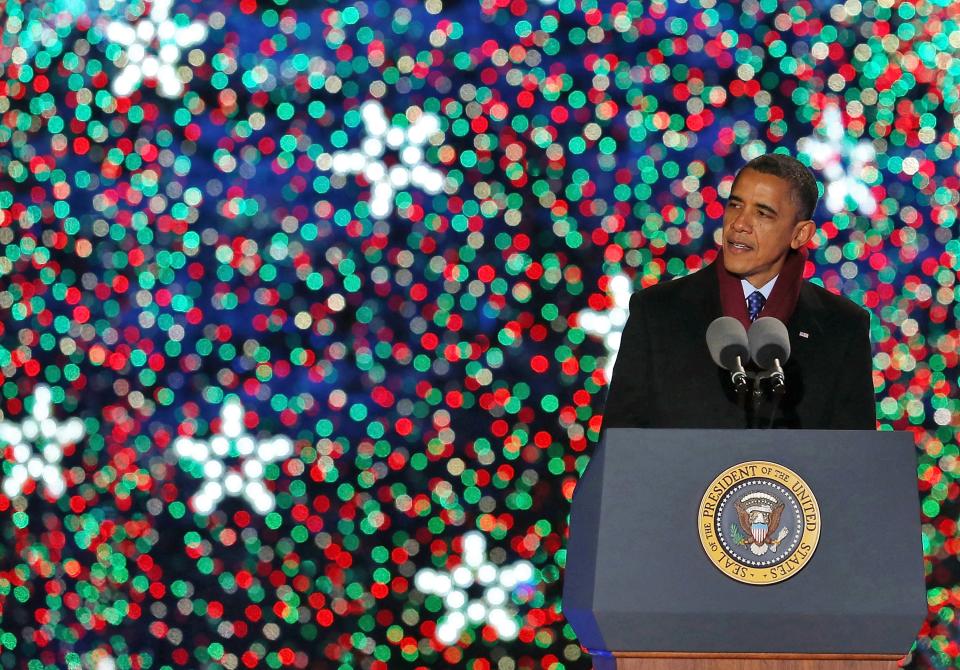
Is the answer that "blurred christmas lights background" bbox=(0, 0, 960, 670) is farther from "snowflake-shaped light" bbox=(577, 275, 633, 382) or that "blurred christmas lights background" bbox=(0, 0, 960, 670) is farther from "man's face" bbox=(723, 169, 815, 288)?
"man's face" bbox=(723, 169, 815, 288)

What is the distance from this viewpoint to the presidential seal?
1414mm

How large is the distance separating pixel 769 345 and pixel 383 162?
1904mm

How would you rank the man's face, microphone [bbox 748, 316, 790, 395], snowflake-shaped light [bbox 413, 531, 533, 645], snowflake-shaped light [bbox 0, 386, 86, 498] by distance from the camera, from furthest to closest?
snowflake-shaped light [bbox 0, 386, 86, 498] < snowflake-shaped light [bbox 413, 531, 533, 645] < the man's face < microphone [bbox 748, 316, 790, 395]

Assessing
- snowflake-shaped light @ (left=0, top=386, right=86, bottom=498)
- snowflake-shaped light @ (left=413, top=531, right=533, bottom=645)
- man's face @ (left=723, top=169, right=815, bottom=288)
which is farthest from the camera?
snowflake-shaped light @ (left=0, top=386, right=86, bottom=498)

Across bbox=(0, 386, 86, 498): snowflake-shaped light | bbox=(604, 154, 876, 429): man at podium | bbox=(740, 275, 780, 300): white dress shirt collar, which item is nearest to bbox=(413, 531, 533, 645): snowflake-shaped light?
bbox=(0, 386, 86, 498): snowflake-shaped light

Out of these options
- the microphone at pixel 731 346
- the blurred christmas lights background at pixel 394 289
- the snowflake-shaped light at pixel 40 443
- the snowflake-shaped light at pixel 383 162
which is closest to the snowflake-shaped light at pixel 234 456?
the blurred christmas lights background at pixel 394 289

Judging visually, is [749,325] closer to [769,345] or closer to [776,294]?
[776,294]

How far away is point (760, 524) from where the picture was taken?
1.42 meters

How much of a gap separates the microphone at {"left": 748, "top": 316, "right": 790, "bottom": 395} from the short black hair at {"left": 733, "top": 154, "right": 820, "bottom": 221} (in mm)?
359

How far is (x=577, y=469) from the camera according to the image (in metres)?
3.18

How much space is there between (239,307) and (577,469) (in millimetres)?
947

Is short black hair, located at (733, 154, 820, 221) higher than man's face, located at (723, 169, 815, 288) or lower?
higher

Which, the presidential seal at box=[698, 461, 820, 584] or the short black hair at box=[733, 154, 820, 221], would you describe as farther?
the short black hair at box=[733, 154, 820, 221]

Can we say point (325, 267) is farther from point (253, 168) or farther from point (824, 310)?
point (824, 310)
